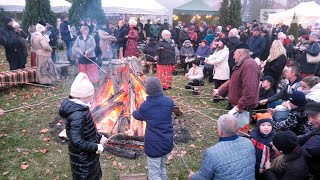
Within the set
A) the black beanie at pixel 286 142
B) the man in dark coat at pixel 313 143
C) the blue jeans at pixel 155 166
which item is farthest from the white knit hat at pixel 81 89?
the man in dark coat at pixel 313 143

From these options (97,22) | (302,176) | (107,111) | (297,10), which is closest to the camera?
(302,176)

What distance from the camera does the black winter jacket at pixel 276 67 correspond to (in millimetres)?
8156

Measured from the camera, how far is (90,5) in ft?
60.2

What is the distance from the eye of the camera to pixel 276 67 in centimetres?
817

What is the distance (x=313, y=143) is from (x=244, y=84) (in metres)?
1.78

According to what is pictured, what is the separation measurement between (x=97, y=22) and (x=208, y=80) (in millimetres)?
8898

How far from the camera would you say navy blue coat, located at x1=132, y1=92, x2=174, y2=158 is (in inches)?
163

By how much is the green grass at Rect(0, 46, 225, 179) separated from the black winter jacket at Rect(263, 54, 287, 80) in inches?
63.9

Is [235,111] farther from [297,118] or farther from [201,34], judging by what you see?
[201,34]

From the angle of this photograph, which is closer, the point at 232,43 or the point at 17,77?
the point at 232,43

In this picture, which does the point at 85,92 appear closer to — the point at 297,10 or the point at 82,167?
the point at 82,167

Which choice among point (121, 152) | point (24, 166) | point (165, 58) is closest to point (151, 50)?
point (165, 58)

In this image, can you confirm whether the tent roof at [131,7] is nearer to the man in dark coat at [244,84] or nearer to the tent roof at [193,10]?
the tent roof at [193,10]

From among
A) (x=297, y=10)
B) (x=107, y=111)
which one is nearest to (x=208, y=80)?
(x=107, y=111)
